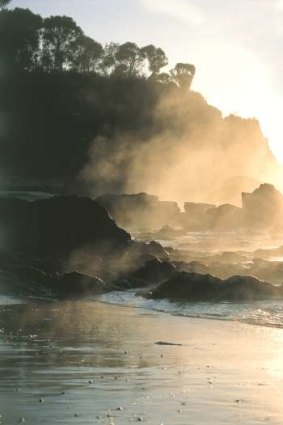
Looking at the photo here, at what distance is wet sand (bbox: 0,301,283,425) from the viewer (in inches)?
348

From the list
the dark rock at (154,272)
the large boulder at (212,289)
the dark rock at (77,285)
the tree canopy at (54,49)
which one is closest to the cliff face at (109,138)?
the tree canopy at (54,49)

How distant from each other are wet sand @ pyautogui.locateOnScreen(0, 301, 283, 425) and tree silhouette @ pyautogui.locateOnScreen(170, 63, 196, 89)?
13284 cm

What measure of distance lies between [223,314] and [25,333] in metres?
5.75

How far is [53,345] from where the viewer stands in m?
13.6

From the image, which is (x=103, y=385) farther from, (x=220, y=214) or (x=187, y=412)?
(x=220, y=214)

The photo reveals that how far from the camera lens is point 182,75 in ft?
488

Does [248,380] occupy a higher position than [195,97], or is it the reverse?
[195,97]

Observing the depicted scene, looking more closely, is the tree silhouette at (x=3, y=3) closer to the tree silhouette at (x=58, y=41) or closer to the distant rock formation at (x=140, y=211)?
the tree silhouette at (x=58, y=41)

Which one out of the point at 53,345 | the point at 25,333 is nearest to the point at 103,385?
the point at 53,345

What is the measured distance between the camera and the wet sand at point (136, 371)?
8852 millimetres


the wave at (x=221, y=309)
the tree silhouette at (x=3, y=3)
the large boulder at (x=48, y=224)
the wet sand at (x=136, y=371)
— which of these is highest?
the tree silhouette at (x=3, y=3)

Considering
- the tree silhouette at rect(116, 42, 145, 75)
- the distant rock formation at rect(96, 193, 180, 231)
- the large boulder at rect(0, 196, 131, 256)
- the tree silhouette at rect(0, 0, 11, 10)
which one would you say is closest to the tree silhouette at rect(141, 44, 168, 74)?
the tree silhouette at rect(116, 42, 145, 75)

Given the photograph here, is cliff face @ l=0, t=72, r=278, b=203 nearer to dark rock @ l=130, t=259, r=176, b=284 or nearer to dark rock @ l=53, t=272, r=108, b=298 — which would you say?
dark rock @ l=130, t=259, r=176, b=284

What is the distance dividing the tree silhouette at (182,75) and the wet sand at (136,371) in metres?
133
